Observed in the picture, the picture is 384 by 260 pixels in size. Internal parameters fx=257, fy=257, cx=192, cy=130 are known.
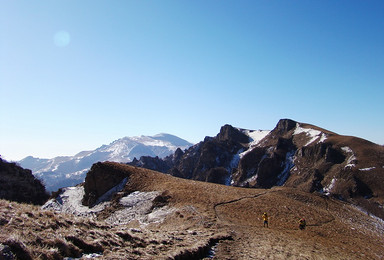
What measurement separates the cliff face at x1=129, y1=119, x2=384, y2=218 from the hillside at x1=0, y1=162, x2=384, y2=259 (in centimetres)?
6756

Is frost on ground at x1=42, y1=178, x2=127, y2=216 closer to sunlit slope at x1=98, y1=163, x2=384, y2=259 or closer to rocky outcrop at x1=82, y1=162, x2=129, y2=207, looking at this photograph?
rocky outcrop at x1=82, y1=162, x2=129, y2=207

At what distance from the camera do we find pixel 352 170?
10744 cm

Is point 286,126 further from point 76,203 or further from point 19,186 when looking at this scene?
point 76,203

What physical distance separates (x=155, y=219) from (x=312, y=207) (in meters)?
22.7

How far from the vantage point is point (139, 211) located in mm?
34750

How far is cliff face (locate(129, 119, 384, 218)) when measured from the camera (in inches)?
3898

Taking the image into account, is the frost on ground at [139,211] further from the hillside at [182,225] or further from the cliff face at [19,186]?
the cliff face at [19,186]

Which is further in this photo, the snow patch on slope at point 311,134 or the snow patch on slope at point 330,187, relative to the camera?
the snow patch on slope at point 311,134

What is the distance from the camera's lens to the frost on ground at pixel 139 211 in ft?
Result: 105

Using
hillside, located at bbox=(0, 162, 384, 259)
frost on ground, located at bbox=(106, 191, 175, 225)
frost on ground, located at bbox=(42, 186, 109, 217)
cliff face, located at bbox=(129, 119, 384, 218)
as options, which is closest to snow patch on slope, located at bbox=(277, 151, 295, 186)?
cliff face, located at bbox=(129, 119, 384, 218)

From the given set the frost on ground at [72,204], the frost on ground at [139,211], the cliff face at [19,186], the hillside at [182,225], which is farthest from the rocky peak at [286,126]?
the frost on ground at [139,211]

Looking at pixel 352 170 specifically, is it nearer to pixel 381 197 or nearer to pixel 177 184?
pixel 381 197

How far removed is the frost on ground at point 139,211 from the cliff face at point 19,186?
3413 cm

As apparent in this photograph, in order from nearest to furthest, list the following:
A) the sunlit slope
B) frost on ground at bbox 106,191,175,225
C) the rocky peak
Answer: the sunlit slope, frost on ground at bbox 106,191,175,225, the rocky peak
